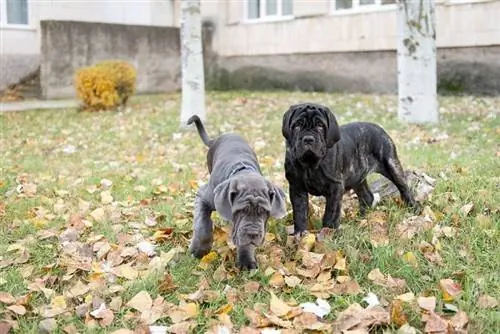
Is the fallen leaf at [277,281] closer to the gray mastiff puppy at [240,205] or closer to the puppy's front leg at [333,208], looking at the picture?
the gray mastiff puppy at [240,205]

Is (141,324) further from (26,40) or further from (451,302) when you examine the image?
(26,40)

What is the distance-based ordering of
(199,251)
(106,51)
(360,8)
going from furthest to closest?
(106,51) < (360,8) < (199,251)

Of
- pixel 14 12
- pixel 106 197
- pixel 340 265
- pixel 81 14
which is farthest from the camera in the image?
pixel 81 14

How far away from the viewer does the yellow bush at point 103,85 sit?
1587 centimetres

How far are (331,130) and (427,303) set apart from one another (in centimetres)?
152

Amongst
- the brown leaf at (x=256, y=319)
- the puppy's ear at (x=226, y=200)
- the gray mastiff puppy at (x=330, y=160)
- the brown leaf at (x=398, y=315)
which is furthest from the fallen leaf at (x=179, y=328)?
the gray mastiff puppy at (x=330, y=160)

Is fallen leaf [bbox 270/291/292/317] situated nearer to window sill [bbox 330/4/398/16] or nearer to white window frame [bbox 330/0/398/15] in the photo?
window sill [bbox 330/4/398/16]

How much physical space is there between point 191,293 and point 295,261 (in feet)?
2.83

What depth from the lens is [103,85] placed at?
15.9 metres

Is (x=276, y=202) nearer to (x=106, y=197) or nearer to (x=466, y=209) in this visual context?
(x=466, y=209)

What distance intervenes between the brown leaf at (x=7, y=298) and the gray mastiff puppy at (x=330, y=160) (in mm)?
2148

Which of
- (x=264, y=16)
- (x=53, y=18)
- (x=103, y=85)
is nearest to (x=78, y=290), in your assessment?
(x=103, y=85)

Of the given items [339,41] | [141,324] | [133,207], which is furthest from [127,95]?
[141,324]

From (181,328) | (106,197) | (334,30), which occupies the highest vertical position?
(334,30)
